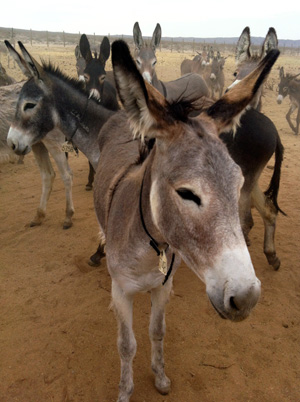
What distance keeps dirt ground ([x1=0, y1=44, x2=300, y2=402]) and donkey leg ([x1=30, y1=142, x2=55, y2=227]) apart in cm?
41

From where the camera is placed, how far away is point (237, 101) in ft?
5.52

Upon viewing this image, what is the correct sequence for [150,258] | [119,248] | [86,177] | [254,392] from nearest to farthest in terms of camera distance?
[150,258] → [119,248] → [254,392] → [86,177]

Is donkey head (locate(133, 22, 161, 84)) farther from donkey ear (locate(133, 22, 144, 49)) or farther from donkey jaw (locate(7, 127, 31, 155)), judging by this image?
donkey jaw (locate(7, 127, 31, 155))

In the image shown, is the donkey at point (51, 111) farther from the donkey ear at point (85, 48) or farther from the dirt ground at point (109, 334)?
the donkey ear at point (85, 48)

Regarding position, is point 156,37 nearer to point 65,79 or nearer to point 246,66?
point 246,66

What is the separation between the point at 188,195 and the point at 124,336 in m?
1.47

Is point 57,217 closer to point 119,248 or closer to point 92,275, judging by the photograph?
point 92,275

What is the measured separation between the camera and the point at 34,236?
4.85 metres

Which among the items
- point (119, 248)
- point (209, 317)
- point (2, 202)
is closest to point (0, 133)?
point (2, 202)

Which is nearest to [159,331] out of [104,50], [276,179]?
[276,179]

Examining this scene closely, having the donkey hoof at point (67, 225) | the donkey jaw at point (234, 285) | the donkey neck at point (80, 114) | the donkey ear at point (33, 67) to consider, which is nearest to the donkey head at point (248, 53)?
the donkey neck at point (80, 114)

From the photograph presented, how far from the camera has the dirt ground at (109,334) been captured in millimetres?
2586

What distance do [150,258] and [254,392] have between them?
1.67 m

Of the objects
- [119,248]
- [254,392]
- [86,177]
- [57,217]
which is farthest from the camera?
[86,177]
